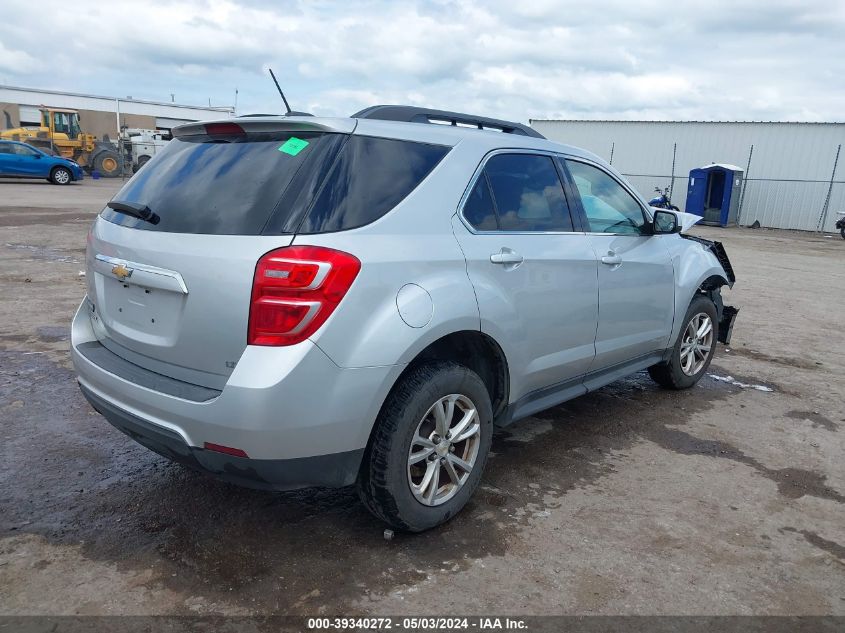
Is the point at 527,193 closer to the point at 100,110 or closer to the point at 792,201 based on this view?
the point at 792,201

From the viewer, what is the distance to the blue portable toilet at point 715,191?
2431cm

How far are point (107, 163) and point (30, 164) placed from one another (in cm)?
965

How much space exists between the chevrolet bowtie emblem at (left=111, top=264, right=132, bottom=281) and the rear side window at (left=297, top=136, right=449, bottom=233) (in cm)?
82

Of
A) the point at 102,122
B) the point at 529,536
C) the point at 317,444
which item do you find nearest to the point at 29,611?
the point at 317,444

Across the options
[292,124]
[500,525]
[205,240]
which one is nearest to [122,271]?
[205,240]

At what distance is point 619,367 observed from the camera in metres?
4.41

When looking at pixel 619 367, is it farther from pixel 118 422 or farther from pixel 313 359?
pixel 118 422

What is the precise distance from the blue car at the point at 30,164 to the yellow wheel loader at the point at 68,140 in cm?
636

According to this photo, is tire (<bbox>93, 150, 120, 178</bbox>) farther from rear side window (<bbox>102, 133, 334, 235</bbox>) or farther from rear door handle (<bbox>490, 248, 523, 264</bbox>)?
rear door handle (<bbox>490, 248, 523, 264</bbox>)

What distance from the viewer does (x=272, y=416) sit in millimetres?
2471

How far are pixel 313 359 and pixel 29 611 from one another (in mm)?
1371

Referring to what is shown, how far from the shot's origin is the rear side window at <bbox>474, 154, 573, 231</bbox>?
3455mm

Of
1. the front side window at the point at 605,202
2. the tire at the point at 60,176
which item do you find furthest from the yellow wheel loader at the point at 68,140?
the front side window at the point at 605,202

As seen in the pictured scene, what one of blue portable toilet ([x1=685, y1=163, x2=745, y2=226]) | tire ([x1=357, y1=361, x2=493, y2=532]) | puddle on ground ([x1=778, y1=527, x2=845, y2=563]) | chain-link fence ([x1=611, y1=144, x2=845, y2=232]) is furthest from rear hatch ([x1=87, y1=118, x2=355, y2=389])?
chain-link fence ([x1=611, y1=144, x2=845, y2=232])
